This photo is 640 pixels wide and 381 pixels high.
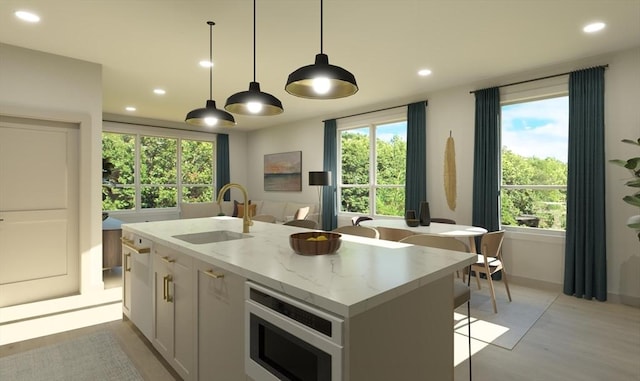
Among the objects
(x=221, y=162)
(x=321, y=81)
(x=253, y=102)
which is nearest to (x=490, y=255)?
(x=321, y=81)

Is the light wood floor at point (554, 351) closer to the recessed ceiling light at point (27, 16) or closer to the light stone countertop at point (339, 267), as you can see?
the light stone countertop at point (339, 267)

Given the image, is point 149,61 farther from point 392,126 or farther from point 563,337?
point 563,337

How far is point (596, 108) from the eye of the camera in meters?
3.63

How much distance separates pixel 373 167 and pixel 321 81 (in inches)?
171

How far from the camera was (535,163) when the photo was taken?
14.1 ft

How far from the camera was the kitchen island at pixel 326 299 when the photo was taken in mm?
1123

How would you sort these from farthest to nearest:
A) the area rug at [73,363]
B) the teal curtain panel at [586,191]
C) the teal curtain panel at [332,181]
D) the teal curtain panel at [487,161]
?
the teal curtain panel at [332,181], the teal curtain panel at [487,161], the teal curtain panel at [586,191], the area rug at [73,363]

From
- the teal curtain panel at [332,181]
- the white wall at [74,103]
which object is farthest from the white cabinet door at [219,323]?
the teal curtain panel at [332,181]

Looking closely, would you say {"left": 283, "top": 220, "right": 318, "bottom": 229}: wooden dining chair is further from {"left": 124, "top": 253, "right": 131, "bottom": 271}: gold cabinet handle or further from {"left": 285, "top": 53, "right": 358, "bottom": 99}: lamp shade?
{"left": 285, "top": 53, "right": 358, "bottom": 99}: lamp shade

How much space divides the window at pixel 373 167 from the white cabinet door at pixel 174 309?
13.8 ft

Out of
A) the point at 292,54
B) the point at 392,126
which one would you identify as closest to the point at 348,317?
the point at 292,54

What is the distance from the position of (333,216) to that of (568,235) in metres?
3.75

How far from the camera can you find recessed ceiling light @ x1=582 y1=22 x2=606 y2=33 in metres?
2.97

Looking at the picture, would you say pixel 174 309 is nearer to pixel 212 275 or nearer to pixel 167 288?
pixel 167 288
